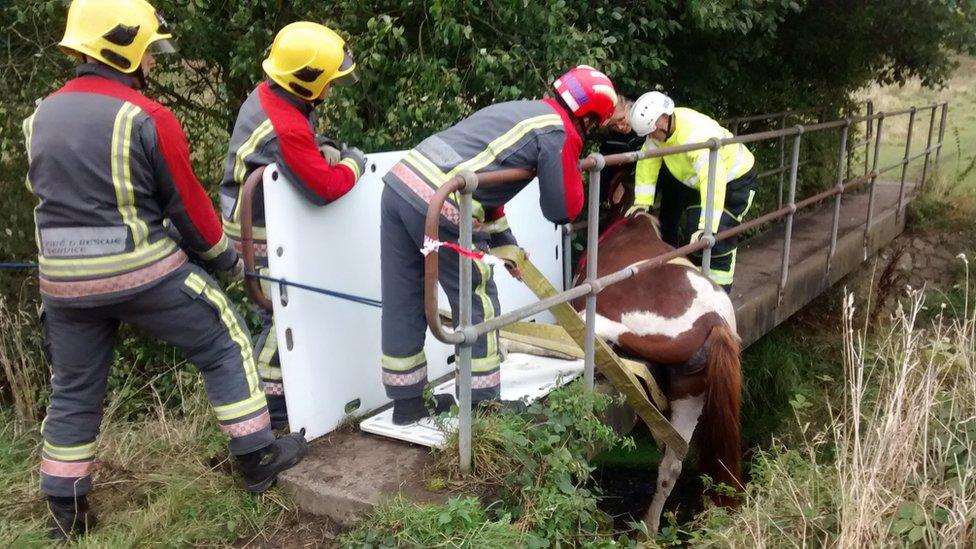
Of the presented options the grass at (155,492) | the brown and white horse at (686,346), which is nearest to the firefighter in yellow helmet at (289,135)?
the grass at (155,492)

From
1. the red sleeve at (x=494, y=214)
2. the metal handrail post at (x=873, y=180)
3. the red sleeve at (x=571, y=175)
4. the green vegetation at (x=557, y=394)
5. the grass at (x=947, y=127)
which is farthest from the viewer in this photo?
the grass at (x=947, y=127)

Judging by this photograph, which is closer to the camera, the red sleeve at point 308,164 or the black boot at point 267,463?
the black boot at point 267,463

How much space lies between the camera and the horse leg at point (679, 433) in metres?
4.06

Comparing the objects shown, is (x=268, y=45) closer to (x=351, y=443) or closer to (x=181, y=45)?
(x=181, y=45)

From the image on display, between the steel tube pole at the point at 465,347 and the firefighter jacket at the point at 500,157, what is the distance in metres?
0.45

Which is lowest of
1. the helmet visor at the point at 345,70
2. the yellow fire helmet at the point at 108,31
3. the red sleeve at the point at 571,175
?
the red sleeve at the point at 571,175

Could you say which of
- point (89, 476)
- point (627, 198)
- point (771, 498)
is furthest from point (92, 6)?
point (627, 198)

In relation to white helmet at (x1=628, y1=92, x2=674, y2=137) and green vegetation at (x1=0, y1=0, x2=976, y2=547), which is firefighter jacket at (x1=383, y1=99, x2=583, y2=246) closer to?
green vegetation at (x1=0, y1=0, x2=976, y2=547)

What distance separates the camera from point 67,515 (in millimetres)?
2764

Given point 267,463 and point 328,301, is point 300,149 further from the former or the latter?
point 267,463

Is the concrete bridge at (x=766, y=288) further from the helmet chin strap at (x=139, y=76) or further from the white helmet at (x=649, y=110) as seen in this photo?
the helmet chin strap at (x=139, y=76)

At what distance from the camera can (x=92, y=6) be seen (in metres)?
2.47

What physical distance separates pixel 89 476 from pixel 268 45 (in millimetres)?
2977

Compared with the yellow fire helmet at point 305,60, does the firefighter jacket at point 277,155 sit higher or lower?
lower
